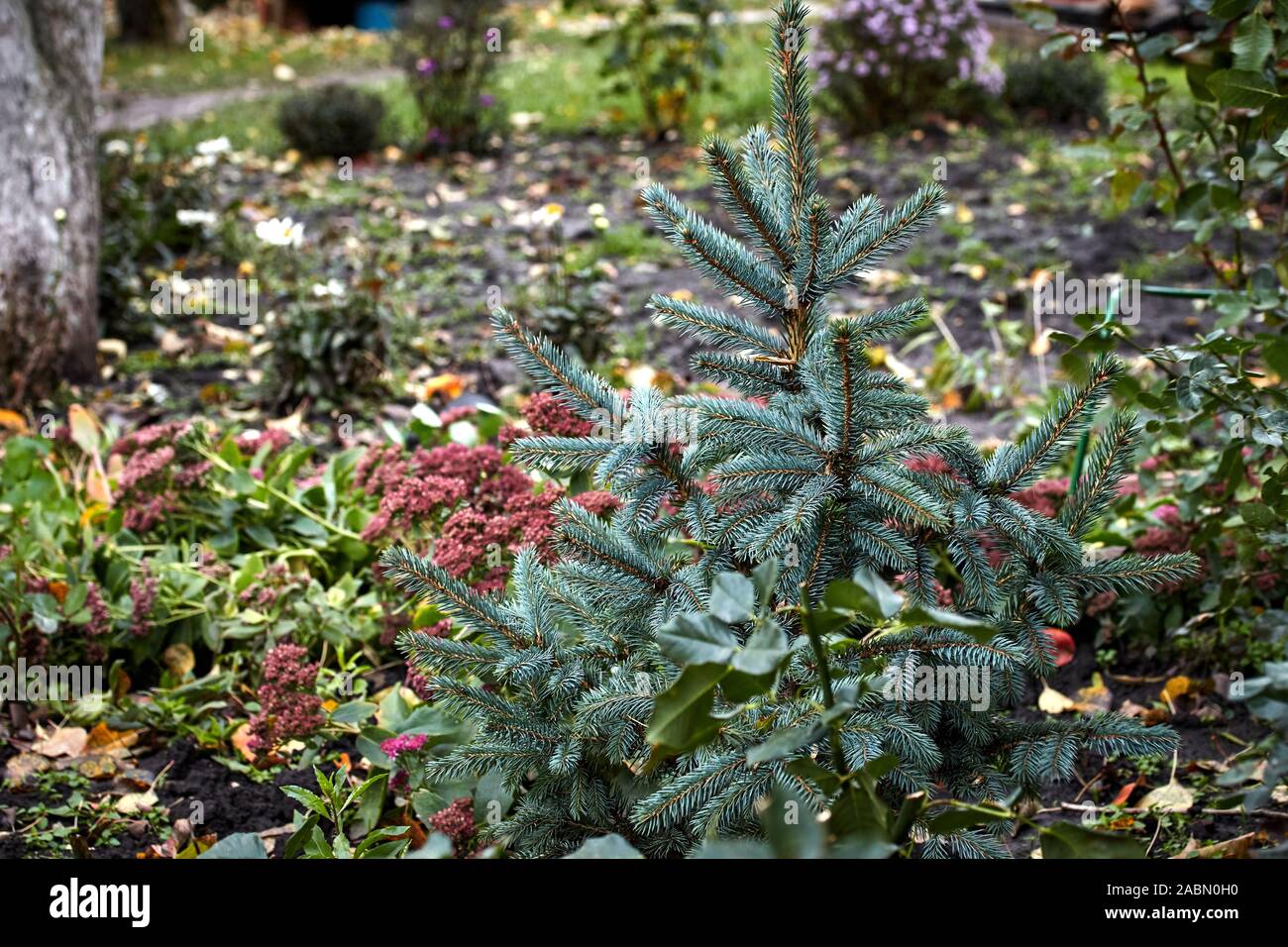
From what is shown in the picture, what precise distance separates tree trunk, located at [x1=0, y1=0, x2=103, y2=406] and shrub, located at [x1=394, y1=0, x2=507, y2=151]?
364cm

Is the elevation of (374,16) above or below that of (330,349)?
above

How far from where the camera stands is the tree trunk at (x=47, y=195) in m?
4.50

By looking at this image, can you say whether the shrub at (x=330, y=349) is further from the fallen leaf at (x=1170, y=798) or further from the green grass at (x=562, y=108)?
the fallen leaf at (x=1170, y=798)

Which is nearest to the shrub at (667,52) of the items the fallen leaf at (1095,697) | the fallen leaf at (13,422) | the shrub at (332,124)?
the shrub at (332,124)

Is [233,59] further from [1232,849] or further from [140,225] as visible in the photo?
[1232,849]

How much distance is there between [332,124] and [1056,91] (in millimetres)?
5157

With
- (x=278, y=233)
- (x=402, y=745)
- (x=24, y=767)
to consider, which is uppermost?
(x=278, y=233)

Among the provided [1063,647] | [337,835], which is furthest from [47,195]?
[1063,647]

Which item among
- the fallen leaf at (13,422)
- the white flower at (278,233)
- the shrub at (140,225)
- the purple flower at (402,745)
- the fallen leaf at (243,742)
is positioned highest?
the white flower at (278,233)

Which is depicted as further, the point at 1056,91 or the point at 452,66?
the point at 1056,91

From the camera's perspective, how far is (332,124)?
8391 millimetres

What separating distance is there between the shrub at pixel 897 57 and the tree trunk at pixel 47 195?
501cm
